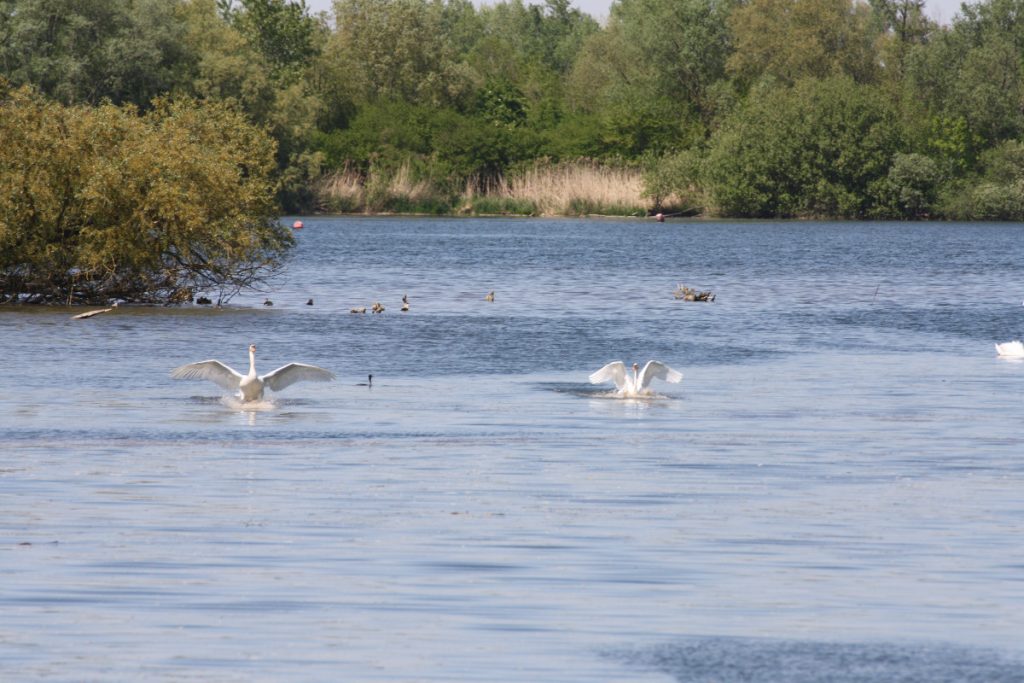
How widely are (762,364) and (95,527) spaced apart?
1775cm

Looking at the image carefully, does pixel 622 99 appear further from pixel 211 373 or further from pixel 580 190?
pixel 211 373

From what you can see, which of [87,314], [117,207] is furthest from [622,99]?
[87,314]

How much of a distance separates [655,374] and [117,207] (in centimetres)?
1674

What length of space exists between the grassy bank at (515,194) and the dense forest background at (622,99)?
164mm

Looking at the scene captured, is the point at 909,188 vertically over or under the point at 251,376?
over

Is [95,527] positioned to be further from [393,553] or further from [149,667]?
[149,667]

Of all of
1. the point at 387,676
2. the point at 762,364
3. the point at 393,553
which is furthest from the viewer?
the point at 762,364

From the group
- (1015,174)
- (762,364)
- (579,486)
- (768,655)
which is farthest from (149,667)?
(1015,174)

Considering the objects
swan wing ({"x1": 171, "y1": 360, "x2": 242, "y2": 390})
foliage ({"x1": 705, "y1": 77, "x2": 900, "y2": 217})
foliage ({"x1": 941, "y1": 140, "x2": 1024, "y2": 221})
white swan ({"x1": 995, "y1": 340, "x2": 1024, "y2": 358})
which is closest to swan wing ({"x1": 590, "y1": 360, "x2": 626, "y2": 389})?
swan wing ({"x1": 171, "y1": 360, "x2": 242, "y2": 390})

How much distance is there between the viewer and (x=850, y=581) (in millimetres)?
12172

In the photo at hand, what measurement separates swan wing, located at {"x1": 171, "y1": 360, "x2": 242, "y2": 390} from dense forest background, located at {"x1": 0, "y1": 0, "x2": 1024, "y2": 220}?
219 feet

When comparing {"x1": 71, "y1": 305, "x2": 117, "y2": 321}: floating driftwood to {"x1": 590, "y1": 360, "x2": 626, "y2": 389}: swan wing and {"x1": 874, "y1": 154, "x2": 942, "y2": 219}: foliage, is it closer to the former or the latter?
{"x1": 590, "y1": 360, "x2": 626, "y2": 389}: swan wing

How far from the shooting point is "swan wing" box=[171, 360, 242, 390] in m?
22.5

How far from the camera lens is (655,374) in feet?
80.3
